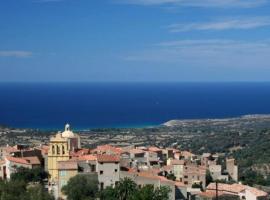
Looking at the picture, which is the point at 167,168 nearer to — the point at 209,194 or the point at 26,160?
the point at 209,194

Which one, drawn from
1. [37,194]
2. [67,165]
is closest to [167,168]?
[67,165]

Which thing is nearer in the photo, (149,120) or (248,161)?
(248,161)

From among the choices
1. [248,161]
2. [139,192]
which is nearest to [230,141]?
[248,161]

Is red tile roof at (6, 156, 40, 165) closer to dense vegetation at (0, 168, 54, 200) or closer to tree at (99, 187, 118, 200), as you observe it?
dense vegetation at (0, 168, 54, 200)

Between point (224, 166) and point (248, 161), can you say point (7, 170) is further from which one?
point (248, 161)

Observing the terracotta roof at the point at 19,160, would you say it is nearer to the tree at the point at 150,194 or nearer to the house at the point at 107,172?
the house at the point at 107,172

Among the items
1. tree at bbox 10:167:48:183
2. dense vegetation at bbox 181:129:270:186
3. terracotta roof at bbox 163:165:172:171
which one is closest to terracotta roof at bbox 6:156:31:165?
tree at bbox 10:167:48:183

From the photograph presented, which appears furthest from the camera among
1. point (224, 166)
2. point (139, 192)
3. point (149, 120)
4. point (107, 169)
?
point (149, 120)
